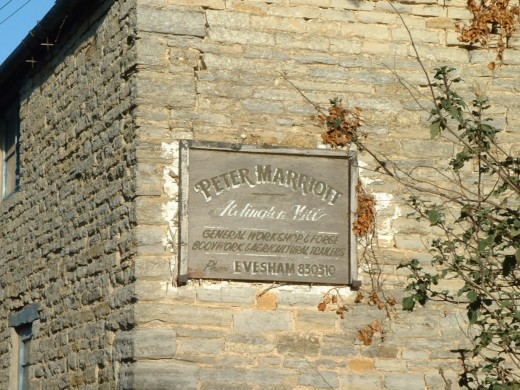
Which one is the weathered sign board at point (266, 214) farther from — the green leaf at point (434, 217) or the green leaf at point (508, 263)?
the green leaf at point (508, 263)

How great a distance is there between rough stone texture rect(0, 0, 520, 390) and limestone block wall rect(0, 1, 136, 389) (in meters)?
0.03

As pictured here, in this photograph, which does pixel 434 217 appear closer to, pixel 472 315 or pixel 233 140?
pixel 472 315

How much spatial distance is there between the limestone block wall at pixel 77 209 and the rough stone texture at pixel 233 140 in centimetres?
3

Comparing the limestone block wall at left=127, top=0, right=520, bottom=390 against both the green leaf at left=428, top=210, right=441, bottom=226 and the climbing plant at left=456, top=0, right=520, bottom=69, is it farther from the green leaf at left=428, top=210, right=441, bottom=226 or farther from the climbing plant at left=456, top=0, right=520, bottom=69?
the green leaf at left=428, top=210, right=441, bottom=226

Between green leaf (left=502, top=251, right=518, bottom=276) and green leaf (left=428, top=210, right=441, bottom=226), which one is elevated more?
green leaf (left=428, top=210, right=441, bottom=226)

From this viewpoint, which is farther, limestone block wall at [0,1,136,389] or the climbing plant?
the climbing plant

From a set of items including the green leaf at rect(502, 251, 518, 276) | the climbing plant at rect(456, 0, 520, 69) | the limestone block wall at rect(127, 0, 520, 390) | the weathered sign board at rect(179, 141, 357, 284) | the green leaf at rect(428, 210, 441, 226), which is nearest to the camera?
the green leaf at rect(502, 251, 518, 276)

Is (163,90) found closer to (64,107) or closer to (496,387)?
(64,107)

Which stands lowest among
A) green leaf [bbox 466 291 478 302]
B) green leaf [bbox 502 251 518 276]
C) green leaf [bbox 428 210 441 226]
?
green leaf [bbox 466 291 478 302]

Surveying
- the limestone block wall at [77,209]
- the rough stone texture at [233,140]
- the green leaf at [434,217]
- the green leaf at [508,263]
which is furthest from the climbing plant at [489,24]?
the green leaf at [508,263]

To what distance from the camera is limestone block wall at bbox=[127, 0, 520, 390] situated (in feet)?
28.7

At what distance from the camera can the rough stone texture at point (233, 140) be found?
8.76 m

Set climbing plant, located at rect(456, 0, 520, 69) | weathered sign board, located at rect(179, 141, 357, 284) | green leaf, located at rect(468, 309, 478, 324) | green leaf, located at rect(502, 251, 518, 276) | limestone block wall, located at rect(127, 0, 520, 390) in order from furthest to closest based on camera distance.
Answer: climbing plant, located at rect(456, 0, 520, 69) < weathered sign board, located at rect(179, 141, 357, 284) < limestone block wall, located at rect(127, 0, 520, 390) < green leaf, located at rect(502, 251, 518, 276) < green leaf, located at rect(468, 309, 478, 324)

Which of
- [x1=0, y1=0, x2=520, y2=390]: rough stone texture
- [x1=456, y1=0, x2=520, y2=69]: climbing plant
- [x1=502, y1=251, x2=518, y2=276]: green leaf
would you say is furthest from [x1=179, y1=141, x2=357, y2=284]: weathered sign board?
[x1=502, y1=251, x2=518, y2=276]: green leaf
